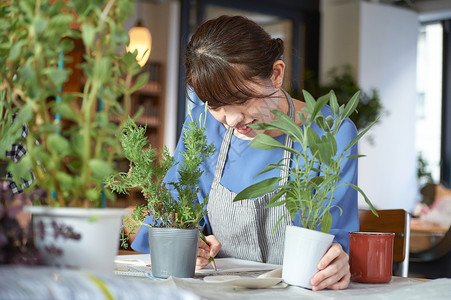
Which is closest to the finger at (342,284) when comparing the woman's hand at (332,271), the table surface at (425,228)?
the woman's hand at (332,271)

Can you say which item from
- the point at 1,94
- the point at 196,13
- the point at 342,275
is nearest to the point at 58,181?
the point at 1,94

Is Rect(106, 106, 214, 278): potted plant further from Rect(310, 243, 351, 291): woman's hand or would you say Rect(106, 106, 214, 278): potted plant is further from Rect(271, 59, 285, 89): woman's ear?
Rect(271, 59, 285, 89): woman's ear

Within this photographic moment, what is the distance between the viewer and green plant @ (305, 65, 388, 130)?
654cm

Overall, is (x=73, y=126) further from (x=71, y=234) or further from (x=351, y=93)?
(x=351, y=93)

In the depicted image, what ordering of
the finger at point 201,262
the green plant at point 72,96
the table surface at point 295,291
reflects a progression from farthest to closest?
the finger at point 201,262 → the table surface at point 295,291 → the green plant at point 72,96

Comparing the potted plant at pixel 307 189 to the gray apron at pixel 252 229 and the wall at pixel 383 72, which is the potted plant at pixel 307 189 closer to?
the gray apron at pixel 252 229

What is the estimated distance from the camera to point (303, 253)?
3.38 feet

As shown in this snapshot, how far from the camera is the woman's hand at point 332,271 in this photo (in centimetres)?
104

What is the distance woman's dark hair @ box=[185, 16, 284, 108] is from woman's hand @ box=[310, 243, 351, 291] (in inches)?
21.7

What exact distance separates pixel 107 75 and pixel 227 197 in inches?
41.0


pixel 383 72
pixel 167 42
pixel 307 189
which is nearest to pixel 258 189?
pixel 307 189

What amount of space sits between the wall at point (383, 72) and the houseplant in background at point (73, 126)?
6.43 m

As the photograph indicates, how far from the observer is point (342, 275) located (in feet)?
3.55

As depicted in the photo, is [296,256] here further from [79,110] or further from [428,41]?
[428,41]
